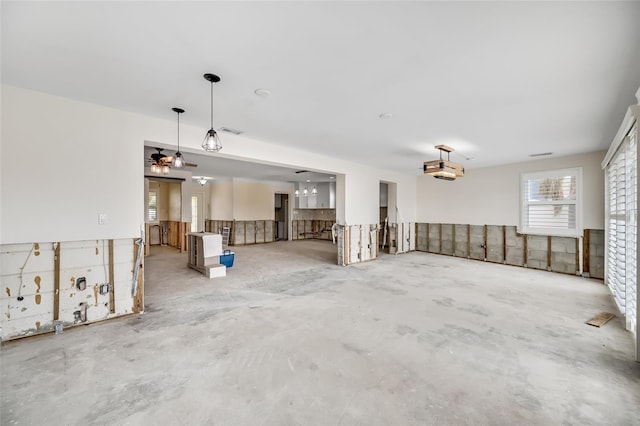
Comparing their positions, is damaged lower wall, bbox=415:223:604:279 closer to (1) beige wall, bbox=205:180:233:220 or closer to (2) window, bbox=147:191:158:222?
(1) beige wall, bbox=205:180:233:220

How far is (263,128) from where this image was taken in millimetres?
4117

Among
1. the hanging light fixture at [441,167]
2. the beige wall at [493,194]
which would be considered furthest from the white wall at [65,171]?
the beige wall at [493,194]

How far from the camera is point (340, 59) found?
2.27m

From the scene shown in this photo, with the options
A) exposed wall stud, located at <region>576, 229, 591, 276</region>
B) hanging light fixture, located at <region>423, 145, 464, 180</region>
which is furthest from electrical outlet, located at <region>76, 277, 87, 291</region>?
exposed wall stud, located at <region>576, 229, 591, 276</region>

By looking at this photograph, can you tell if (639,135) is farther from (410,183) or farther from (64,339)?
(410,183)

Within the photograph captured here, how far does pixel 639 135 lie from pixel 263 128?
164 inches

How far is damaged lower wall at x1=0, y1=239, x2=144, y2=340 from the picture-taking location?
9.00 feet

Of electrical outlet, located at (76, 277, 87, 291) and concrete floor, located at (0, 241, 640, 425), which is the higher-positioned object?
electrical outlet, located at (76, 277, 87, 291)

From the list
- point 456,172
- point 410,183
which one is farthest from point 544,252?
point 410,183

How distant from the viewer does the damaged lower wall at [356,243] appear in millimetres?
6660

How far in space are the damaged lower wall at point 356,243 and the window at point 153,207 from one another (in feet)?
23.1

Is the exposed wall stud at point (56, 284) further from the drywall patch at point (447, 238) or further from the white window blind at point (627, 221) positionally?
the drywall patch at point (447, 238)

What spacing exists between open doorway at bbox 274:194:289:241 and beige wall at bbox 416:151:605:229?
609 cm

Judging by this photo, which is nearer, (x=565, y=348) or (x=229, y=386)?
Answer: (x=229, y=386)
